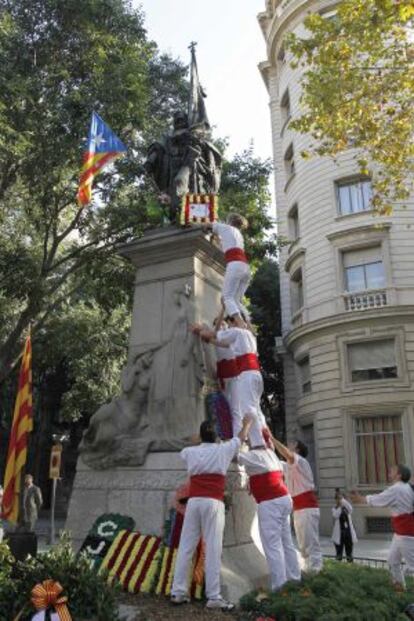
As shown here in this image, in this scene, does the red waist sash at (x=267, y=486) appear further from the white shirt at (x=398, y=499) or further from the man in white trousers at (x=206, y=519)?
the white shirt at (x=398, y=499)

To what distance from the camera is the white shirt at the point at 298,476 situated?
8.29 m

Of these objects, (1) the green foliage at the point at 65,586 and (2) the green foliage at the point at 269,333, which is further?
(2) the green foliage at the point at 269,333

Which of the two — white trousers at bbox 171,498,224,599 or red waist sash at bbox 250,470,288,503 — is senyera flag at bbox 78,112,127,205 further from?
white trousers at bbox 171,498,224,599

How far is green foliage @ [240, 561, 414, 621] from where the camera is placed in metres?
5.19

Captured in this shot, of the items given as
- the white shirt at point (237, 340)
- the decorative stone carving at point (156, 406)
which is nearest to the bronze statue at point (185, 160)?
the decorative stone carving at point (156, 406)

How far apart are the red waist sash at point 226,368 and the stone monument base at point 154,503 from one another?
1.20 meters

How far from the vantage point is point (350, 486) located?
22.6m

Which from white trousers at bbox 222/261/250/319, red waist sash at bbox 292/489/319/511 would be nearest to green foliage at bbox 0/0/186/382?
white trousers at bbox 222/261/250/319

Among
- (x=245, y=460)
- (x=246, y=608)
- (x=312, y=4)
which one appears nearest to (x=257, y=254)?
(x=245, y=460)

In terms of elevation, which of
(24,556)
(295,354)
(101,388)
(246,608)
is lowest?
(246,608)

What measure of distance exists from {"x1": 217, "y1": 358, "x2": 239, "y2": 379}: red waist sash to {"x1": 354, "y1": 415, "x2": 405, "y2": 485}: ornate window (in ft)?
52.7

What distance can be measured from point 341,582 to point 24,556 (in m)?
3.19

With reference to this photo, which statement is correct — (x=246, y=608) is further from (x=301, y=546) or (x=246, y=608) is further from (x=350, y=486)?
(x=350, y=486)

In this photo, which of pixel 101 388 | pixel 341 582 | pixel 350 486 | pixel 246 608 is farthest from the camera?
pixel 101 388
